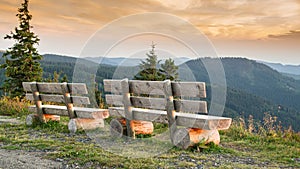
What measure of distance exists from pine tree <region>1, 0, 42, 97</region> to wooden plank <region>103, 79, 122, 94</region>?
21.4 m

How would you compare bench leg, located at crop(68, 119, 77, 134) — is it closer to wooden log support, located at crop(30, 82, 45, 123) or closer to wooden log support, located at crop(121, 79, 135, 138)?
wooden log support, located at crop(30, 82, 45, 123)

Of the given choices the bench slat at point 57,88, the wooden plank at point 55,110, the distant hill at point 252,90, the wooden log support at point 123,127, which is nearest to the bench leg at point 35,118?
the wooden plank at point 55,110

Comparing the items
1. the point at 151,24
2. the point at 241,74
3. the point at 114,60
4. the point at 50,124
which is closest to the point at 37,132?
the point at 50,124

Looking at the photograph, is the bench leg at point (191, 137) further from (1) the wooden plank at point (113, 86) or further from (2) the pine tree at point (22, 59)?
(2) the pine tree at point (22, 59)

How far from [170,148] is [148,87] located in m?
1.48

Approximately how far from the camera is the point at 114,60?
891cm

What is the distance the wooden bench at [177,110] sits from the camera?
23.6 feet

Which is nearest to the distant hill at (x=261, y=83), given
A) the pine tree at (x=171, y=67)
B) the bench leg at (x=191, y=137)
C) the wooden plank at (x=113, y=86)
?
Answer: the pine tree at (x=171, y=67)

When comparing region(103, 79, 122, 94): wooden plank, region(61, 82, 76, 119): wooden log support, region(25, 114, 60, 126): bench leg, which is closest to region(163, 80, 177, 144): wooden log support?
region(103, 79, 122, 94): wooden plank

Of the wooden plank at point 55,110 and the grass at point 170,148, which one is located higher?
the wooden plank at point 55,110

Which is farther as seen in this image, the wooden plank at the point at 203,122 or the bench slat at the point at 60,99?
the bench slat at the point at 60,99

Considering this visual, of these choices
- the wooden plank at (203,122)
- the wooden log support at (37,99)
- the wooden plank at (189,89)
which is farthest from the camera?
the wooden log support at (37,99)

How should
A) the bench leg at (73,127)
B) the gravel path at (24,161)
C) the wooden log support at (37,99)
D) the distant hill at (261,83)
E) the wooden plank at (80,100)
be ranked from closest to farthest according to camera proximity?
the gravel path at (24,161), the wooden plank at (80,100), the bench leg at (73,127), the wooden log support at (37,99), the distant hill at (261,83)

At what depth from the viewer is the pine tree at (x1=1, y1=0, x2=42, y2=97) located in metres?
29.5
